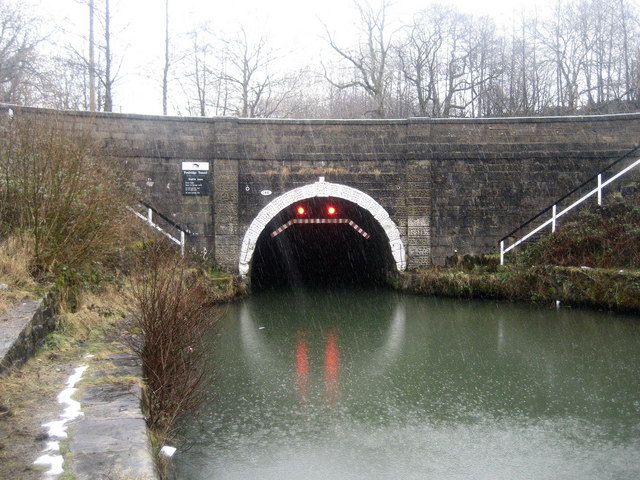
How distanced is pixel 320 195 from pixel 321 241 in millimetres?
6104

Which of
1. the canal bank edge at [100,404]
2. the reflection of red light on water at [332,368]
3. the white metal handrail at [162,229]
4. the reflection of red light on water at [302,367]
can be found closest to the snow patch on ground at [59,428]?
the canal bank edge at [100,404]

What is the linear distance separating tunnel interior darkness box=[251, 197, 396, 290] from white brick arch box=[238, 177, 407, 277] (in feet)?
1.57

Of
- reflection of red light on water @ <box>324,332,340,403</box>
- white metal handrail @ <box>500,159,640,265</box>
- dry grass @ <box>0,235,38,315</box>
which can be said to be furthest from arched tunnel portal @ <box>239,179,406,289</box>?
dry grass @ <box>0,235,38,315</box>

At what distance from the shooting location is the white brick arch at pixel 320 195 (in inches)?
542

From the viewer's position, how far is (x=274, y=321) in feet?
38.2

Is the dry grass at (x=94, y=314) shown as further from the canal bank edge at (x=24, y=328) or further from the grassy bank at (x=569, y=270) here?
the grassy bank at (x=569, y=270)

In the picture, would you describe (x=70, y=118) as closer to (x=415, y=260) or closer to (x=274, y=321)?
(x=274, y=321)

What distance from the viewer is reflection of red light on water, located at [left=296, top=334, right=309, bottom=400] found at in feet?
24.2

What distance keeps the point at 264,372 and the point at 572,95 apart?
66.7 ft

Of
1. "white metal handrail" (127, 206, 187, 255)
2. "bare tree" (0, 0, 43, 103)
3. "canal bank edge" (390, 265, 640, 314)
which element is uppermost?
"bare tree" (0, 0, 43, 103)

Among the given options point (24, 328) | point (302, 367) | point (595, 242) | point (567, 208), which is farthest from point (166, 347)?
point (567, 208)

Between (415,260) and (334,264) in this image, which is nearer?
(415,260)

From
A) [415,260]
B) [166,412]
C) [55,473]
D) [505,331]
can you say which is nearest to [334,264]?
[415,260]

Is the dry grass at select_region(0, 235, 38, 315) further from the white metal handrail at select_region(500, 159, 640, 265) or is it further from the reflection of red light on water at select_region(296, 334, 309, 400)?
the white metal handrail at select_region(500, 159, 640, 265)
